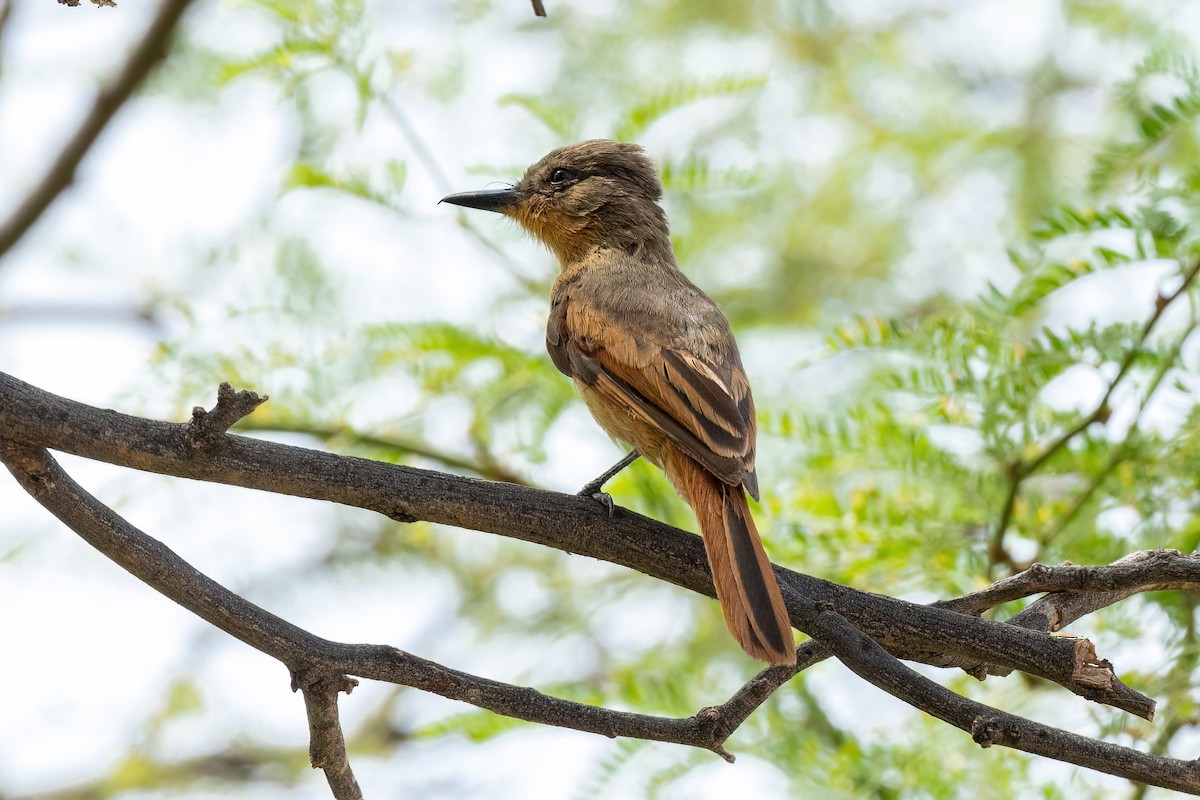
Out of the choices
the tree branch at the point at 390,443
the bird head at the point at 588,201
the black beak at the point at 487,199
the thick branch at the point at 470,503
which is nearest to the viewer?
the thick branch at the point at 470,503

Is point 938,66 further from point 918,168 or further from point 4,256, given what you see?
point 4,256

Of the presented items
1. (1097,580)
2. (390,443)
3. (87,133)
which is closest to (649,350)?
(390,443)

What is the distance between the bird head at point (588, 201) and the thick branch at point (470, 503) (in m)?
1.99

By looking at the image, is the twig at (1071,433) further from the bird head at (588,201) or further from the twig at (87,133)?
the twig at (87,133)

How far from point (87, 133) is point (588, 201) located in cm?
220

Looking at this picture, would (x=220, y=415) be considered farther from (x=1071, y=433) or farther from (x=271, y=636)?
(x=1071, y=433)

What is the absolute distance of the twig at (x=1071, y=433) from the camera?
3.38 meters

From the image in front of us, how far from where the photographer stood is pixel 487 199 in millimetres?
4504

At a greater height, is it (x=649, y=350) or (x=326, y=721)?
(x=649, y=350)

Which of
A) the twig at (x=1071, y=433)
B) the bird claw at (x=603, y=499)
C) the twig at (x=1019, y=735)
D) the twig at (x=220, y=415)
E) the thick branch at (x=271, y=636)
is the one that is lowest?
the twig at (x=1019, y=735)

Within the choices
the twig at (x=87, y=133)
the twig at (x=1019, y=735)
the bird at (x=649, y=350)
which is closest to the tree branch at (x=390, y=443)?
the bird at (x=649, y=350)

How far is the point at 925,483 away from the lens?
150 inches

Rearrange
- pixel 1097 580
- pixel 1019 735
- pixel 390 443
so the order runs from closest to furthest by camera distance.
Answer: pixel 1019 735, pixel 1097 580, pixel 390 443

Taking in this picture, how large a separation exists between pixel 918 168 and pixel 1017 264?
330cm
